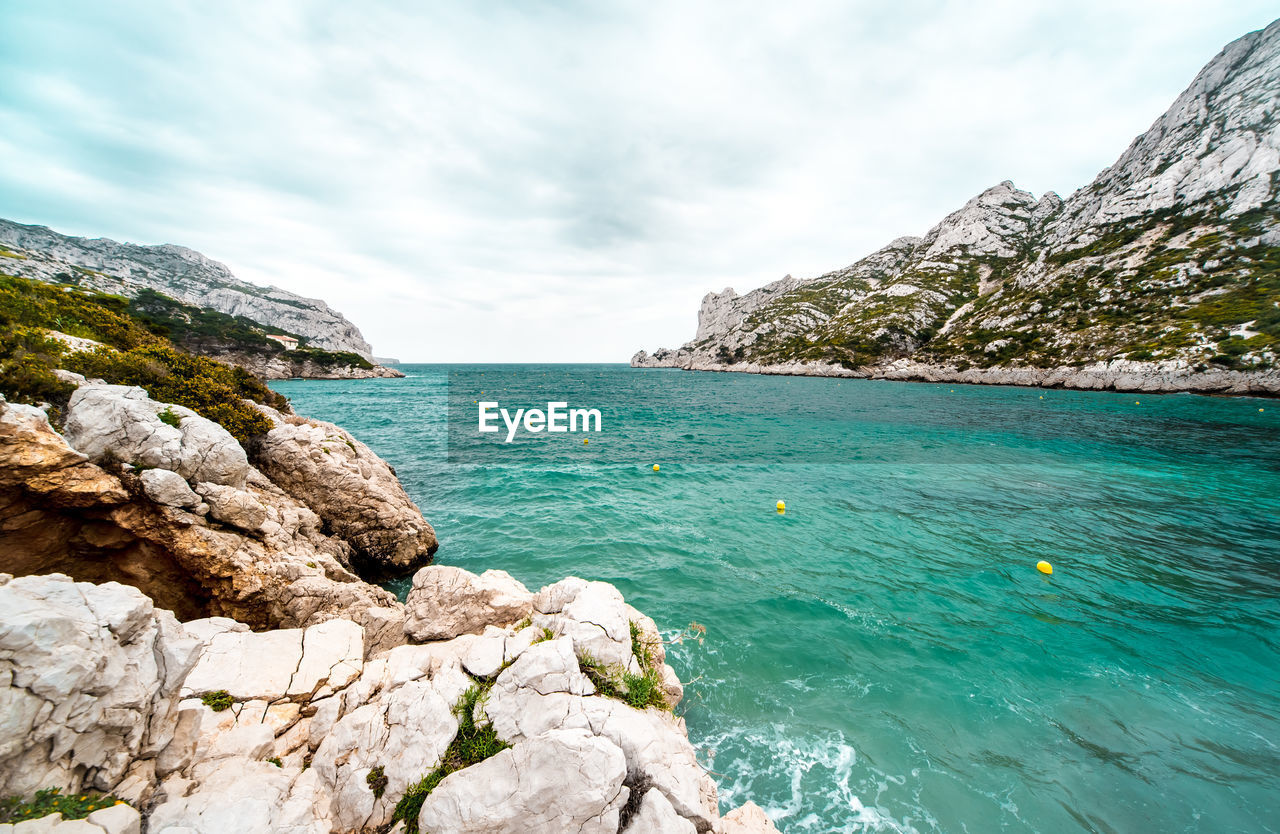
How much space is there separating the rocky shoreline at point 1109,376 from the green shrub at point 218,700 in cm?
10604

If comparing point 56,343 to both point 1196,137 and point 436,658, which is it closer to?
point 436,658

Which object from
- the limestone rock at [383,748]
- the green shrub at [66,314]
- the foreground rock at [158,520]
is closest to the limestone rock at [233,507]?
the foreground rock at [158,520]

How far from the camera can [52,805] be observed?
416cm

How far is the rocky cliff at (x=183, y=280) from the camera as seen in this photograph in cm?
15050

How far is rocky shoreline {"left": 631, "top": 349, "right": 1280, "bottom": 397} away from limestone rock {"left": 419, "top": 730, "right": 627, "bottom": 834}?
10130cm

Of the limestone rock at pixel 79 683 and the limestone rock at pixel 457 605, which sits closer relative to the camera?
the limestone rock at pixel 79 683

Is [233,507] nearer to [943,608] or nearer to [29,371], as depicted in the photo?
[29,371]

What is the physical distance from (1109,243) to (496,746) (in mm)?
155625

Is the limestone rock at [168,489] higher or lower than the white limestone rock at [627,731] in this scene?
higher

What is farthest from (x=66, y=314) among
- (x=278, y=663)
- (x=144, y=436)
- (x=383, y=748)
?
(x=383, y=748)

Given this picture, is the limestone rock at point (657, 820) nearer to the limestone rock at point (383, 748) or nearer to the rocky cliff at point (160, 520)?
the limestone rock at point (383, 748)

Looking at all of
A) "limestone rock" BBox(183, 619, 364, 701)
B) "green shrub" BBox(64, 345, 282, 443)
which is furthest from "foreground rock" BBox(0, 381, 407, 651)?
"green shrub" BBox(64, 345, 282, 443)

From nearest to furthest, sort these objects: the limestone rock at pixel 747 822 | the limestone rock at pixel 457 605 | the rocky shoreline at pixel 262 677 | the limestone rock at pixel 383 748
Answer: the rocky shoreline at pixel 262 677
the limestone rock at pixel 383 748
the limestone rock at pixel 747 822
the limestone rock at pixel 457 605

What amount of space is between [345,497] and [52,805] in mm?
11847
